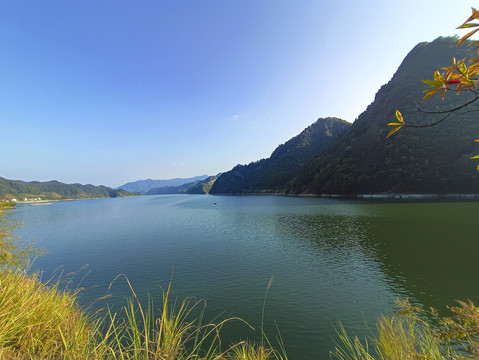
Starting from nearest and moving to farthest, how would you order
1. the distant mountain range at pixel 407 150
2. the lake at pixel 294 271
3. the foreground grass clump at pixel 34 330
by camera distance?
the foreground grass clump at pixel 34 330
the lake at pixel 294 271
the distant mountain range at pixel 407 150

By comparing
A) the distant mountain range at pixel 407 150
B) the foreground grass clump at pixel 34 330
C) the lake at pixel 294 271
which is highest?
the distant mountain range at pixel 407 150

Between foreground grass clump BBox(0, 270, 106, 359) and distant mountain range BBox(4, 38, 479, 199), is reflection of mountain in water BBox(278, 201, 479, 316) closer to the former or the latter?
foreground grass clump BBox(0, 270, 106, 359)

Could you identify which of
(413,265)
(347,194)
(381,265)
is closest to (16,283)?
(381,265)

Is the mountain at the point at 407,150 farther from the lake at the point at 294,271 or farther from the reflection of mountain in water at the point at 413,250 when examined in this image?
the lake at the point at 294,271

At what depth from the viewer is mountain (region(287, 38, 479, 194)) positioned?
8906 cm

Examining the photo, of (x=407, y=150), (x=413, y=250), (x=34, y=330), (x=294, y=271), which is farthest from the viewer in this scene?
(x=407, y=150)

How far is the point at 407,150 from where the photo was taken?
10294 cm

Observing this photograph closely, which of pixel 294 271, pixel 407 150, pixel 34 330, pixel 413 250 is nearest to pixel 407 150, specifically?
pixel 407 150

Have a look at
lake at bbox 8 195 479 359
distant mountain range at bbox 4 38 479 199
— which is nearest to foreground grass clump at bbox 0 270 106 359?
lake at bbox 8 195 479 359

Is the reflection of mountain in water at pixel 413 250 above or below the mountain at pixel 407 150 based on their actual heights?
below

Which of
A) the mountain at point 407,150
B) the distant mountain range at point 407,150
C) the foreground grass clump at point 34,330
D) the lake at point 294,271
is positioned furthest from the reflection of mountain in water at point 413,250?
the distant mountain range at point 407,150

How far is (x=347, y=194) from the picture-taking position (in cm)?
11475

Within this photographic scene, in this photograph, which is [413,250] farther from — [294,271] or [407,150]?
[407,150]

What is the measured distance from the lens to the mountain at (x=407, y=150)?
89062 millimetres
